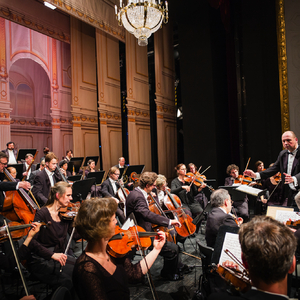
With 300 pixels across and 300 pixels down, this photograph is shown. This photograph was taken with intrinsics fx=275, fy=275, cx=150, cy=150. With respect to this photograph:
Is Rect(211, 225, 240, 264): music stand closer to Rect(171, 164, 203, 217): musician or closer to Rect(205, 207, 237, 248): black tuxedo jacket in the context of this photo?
Rect(205, 207, 237, 248): black tuxedo jacket

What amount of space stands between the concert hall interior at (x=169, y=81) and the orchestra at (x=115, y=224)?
3.51 ft

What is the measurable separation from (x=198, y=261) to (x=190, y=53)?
5966mm

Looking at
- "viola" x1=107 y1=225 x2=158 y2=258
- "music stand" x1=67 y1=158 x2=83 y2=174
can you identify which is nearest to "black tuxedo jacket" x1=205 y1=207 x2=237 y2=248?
"viola" x1=107 y1=225 x2=158 y2=258

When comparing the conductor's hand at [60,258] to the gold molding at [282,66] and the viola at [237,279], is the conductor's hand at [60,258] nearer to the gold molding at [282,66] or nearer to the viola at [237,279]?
the viola at [237,279]

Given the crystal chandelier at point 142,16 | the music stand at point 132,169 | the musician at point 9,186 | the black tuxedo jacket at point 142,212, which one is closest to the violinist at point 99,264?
the black tuxedo jacket at point 142,212

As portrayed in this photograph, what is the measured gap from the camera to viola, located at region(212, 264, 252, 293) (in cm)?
131

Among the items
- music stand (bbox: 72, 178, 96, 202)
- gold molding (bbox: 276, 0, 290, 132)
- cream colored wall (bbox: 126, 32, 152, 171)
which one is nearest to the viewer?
music stand (bbox: 72, 178, 96, 202)

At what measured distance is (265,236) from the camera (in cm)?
107

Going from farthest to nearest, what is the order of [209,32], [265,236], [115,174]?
[209,32], [115,174], [265,236]

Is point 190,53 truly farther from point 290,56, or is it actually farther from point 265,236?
point 265,236

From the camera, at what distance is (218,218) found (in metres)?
2.34

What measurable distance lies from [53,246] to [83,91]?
22.0 ft

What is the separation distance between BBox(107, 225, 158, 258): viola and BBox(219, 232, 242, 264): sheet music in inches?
17.7

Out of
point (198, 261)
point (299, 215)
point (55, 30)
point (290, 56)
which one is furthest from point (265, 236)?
point (55, 30)
